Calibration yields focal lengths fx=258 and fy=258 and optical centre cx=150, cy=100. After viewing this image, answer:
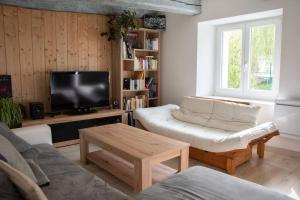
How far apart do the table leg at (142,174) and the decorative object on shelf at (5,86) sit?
2.43m

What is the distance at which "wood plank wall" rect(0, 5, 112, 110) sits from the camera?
3.82 m

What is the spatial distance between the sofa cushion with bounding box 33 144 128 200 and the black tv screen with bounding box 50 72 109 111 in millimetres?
1952

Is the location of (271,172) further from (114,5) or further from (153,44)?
(153,44)

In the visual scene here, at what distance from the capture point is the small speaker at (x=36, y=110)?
3807 millimetres

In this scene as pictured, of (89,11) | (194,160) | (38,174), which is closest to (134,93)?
(89,11)

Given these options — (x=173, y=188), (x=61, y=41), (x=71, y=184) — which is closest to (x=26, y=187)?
(x=71, y=184)

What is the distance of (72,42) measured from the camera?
437cm

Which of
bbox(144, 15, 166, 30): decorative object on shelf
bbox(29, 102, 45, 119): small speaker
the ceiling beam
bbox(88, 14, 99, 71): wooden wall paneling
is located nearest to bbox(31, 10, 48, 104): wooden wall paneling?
the ceiling beam

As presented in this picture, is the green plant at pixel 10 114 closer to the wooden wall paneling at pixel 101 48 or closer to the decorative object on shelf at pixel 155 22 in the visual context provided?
the wooden wall paneling at pixel 101 48

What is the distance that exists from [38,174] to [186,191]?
1018 mm

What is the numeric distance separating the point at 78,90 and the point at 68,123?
0.57m

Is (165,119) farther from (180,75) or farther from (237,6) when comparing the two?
(237,6)

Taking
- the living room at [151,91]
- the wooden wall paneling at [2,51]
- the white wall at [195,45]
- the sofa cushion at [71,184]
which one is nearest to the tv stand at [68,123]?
the living room at [151,91]

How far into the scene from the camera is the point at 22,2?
3.76 m
